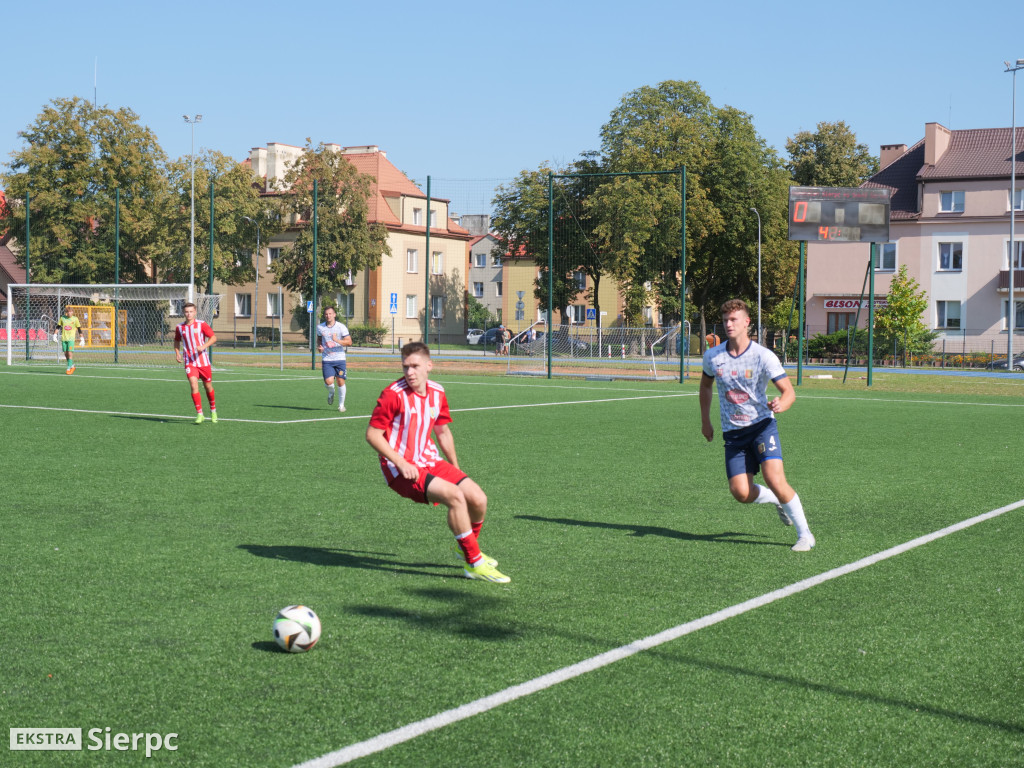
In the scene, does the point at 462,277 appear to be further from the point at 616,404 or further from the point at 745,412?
the point at 745,412

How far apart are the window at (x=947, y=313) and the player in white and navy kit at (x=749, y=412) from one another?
54824 millimetres

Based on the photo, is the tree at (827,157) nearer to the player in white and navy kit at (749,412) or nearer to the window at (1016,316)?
the window at (1016,316)

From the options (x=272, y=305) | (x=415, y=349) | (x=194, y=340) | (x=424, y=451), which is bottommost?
(x=424, y=451)

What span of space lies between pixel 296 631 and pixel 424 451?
67.8 inches

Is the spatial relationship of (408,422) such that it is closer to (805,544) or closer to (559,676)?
(559,676)

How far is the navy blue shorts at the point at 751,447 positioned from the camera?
7.79m

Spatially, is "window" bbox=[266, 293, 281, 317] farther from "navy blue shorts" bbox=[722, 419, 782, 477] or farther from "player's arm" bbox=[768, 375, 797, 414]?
"player's arm" bbox=[768, 375, 797, 414]

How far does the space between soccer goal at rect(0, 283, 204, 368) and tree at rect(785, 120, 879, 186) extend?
46.7 meters

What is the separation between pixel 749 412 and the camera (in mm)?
7820

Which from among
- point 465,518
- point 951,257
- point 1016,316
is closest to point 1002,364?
point 1016,316

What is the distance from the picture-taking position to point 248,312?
240ft

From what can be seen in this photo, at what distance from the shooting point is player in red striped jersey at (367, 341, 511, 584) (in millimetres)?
6379

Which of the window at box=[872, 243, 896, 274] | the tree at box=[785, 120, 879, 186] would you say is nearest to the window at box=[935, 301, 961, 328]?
the window at box=[872, 243, 896, 274]

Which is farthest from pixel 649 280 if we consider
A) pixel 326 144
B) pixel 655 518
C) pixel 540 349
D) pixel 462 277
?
pixel 655 518
